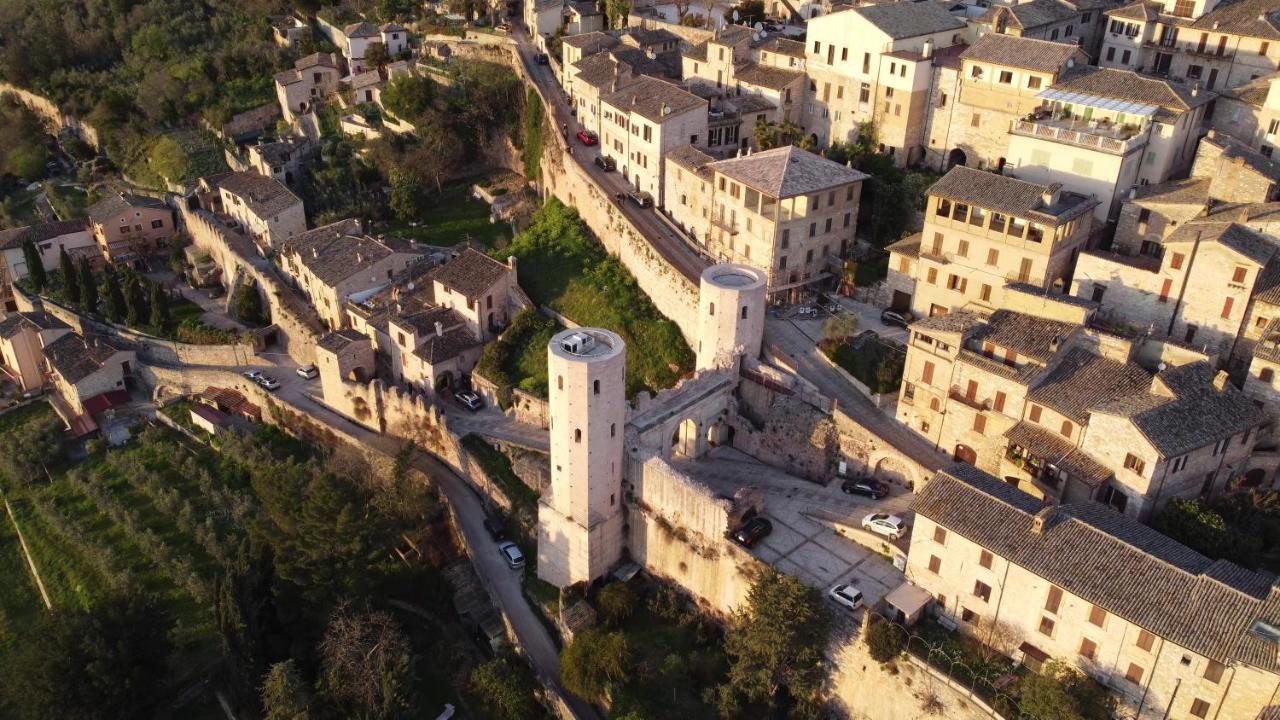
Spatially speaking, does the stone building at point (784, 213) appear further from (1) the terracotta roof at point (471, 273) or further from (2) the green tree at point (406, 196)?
(2) the green tree at point (406, 196)

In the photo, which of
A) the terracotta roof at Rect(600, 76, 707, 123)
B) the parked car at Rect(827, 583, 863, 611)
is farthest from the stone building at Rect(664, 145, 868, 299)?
the parked car at Rect(827, 583, 863, 611)

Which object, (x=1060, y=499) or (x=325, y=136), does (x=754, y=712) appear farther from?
(x=325, y=136)

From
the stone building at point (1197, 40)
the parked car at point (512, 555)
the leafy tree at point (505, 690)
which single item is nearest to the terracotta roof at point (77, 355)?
the parked car at point (512, 555)

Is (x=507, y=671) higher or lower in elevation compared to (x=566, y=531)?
lower

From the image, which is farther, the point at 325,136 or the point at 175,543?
the point at 325,136

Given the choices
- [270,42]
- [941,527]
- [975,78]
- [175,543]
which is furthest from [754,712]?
[270,42]

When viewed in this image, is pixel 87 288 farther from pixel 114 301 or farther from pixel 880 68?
pixel 880 68

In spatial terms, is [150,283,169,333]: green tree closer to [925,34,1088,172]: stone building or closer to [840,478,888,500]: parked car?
[840,478,888,500]: parked car
